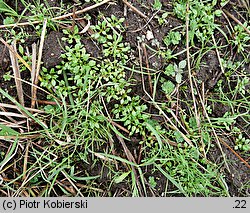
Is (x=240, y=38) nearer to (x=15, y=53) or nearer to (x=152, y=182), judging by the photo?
(x=152, y=182)

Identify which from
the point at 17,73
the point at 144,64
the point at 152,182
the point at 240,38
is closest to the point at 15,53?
the point at 17,73

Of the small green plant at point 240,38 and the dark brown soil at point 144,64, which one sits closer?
the dark brown soil at point 144,64

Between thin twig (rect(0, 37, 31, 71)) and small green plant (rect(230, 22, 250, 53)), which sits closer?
thin twig (rect(0, 37, 31, 71))

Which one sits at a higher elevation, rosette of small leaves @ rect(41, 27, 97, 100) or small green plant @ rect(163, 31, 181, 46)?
small green plant @ rect(163, 31, 181, 46)

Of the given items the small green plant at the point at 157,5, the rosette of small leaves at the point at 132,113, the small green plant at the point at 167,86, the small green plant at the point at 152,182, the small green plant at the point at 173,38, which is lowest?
the small green plant at the point at 152,182

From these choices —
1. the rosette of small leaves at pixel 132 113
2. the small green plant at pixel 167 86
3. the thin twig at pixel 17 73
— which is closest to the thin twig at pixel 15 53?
the thin twig at pixel 17 73

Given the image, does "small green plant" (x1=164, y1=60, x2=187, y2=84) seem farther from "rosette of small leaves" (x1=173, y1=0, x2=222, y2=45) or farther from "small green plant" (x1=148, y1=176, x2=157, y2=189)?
"small green plant" (x1=148, y1=176, x2=157, y2=189)

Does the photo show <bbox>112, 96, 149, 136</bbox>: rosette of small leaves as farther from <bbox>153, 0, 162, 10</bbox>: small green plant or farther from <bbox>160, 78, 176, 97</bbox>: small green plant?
<bbox>153, 0, 162, 10</bbox>: small green plant

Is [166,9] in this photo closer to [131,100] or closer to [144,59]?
[144,59]

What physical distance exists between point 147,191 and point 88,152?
388 mm

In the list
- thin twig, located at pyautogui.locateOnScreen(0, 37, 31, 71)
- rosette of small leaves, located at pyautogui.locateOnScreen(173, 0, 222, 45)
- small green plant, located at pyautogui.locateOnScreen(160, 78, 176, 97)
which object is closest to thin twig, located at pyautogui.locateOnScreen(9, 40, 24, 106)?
thin twig, located at pyautogui.locateOnScreen(0, 37, 31, 71)

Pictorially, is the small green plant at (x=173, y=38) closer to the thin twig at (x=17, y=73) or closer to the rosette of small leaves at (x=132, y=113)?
the rosette of small leaves at (x=132, y=113)

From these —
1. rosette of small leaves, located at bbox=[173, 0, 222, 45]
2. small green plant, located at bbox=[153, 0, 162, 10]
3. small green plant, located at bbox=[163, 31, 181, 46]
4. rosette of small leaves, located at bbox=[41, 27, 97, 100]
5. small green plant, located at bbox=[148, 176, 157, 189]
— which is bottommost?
small green plant, located at bbox=[148, 176, 157, 189]
